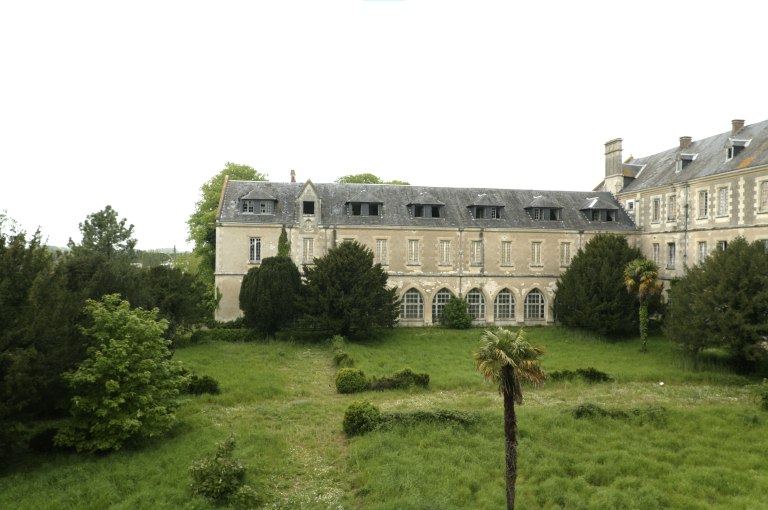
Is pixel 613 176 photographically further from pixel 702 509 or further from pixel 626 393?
pixel 702 509

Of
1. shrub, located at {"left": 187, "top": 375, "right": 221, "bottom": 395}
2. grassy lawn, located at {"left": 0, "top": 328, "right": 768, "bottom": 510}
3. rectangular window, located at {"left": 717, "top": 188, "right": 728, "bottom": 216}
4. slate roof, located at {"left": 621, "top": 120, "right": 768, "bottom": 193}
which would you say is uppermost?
slate roof, located at {"left": 621, "top": 120, "right": 768, "bottom": 193}

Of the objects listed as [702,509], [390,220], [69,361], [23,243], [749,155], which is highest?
[749,155]

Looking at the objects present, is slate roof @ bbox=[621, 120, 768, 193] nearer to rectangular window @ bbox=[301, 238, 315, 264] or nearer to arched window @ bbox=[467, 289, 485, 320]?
arched window @ bbox=[467, 289, 485, 320]

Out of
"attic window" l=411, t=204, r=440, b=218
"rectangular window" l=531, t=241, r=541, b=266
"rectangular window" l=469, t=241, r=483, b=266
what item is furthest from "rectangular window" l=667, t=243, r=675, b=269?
"attic window" l=411, t=204, r=440, b=218

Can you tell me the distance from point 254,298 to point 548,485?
23.6 m

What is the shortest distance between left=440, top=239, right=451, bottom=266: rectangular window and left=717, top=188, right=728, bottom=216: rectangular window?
18.3 metres

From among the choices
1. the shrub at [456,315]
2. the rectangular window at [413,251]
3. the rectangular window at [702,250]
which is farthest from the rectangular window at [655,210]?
the rectangular window at [413,251]

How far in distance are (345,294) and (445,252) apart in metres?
10.7

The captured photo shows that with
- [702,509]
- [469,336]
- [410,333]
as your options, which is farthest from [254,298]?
[702,509]

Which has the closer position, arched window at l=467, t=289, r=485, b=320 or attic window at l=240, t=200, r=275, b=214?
attic window at l=240, t=200, r=275, b=214

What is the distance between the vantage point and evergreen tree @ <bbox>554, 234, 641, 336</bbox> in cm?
3444

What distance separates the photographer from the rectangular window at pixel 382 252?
39.9 meters

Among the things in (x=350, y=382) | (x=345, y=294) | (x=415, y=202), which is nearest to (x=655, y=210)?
(x=415, y=202)

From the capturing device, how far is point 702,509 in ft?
41.5
